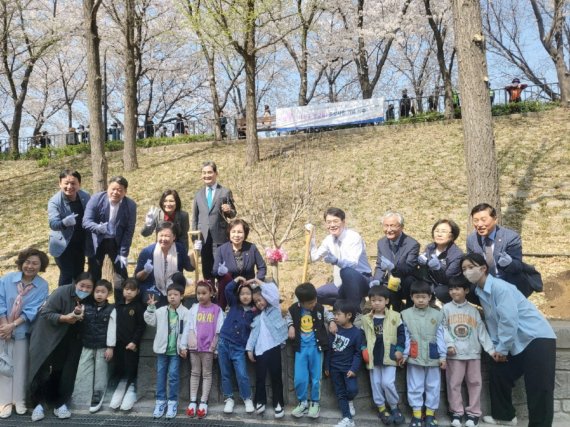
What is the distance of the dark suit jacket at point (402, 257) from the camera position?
421 centimetres

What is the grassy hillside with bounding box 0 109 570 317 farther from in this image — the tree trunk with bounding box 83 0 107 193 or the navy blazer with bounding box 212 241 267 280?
the tree trunk with bounding box 83 0 107 193

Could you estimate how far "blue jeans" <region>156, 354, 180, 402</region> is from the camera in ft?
13.3

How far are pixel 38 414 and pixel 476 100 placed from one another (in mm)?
5952

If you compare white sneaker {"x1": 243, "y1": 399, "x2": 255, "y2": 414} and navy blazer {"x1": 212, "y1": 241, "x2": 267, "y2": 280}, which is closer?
white sneaker {"x1": 243, "y1": 399, "x2": 255, "y2": 414}

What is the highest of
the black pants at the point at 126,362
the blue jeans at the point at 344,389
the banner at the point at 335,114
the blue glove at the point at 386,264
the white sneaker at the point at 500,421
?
the banner at the point at 335,114

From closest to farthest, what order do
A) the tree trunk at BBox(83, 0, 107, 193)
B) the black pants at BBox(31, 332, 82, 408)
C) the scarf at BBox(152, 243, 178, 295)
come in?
1. the black pants at BBox(31, 332, 82, 408)
2. the scarf at BBox(152, 243, 178, 295)
3. the tree trunk at BBox(83, 0, 107, 193)

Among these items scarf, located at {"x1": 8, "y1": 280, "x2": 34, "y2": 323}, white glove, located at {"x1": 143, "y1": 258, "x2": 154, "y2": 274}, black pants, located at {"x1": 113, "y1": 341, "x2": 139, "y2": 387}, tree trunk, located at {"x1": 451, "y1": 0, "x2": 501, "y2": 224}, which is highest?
tree trunk, located at {"x1": 451, "y1": 0, "x2": 501, "y2": 224}

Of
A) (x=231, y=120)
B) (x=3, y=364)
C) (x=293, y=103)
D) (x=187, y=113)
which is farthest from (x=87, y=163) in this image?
(x=293, y=103)

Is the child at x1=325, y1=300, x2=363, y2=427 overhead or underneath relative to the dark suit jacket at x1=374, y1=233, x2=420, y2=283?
underneath

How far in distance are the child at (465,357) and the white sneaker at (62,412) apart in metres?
3.20

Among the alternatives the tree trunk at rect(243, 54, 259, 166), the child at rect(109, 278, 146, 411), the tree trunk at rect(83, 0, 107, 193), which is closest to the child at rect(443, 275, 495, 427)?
the child at rect(109, 278, 146, 411)

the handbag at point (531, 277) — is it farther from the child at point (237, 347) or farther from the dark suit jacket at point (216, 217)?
the dark suit jacket at point (216, 217)

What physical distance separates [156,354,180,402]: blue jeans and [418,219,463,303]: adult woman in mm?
2362

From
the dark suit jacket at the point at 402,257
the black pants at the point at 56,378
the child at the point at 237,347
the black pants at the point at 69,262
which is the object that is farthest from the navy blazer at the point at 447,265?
the black pants at the point at 69,262
